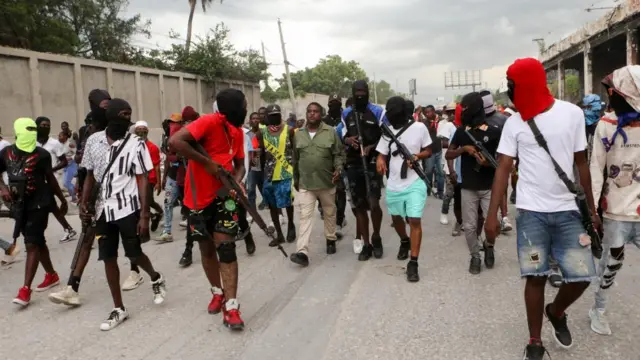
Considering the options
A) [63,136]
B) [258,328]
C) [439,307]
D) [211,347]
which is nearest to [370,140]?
[439,307]

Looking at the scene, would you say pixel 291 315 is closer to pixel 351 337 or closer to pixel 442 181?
pixel 351 337

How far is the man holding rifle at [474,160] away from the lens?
516cm

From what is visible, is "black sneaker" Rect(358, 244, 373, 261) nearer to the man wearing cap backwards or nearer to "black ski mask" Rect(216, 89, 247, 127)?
the man wearing cap backwards

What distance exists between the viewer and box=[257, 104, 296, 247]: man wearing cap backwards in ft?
23.0

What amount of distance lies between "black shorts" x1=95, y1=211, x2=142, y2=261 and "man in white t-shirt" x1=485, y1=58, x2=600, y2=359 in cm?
289

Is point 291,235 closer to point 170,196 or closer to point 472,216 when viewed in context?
point 170,196

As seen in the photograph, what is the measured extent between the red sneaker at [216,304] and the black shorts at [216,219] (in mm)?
605

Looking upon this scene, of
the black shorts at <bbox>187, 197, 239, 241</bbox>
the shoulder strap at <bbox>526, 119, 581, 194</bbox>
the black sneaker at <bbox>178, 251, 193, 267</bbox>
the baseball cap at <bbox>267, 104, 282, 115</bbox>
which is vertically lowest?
the black sneaker at <bbox>178, 251, 193, 267</bbox>

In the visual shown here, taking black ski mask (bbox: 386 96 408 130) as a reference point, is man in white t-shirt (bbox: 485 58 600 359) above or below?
below

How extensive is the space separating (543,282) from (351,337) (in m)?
1.40

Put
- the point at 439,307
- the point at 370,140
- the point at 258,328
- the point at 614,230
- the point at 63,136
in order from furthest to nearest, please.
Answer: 1. the point at 63,136
2. the point at 370,140
3. the point at 439,307
4. the point at 258,328
5. the point at 614,230

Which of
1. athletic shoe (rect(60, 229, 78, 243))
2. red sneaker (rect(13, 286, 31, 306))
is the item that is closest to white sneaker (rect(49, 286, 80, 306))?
red sneaker (rect(13, 286, 31, 306))

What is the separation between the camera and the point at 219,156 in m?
4.09

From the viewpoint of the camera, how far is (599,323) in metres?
3.66
